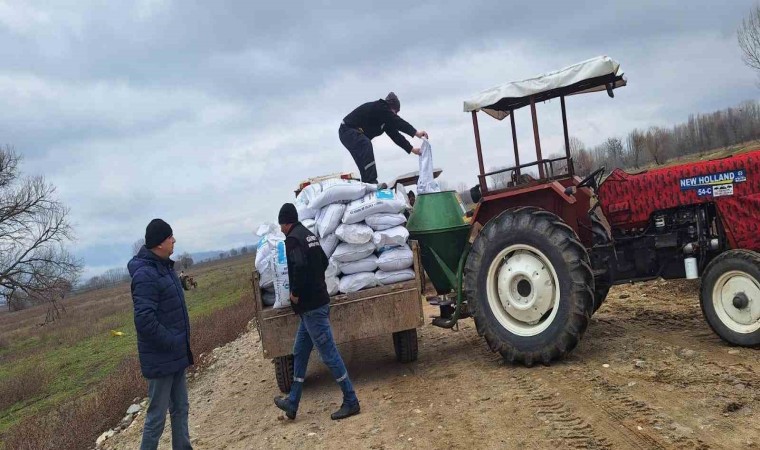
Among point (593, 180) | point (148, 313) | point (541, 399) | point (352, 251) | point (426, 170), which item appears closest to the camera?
point (148, 313)

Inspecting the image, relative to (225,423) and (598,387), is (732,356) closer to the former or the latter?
(598,387)

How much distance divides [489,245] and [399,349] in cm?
178

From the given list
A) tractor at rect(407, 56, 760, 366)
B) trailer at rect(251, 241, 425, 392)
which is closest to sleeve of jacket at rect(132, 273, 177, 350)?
trailer at rect(251, 241, 425, 392)

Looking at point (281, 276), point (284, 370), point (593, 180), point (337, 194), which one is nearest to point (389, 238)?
point (337, 194)

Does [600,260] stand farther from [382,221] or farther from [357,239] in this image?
[357,239]

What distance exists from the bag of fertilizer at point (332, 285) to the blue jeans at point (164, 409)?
1.86m

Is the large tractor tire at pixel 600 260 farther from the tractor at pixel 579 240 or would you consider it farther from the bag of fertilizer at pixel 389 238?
the bag of fertilizer at pixel 389 238

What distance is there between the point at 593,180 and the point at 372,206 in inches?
94.6

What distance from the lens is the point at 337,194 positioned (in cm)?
611

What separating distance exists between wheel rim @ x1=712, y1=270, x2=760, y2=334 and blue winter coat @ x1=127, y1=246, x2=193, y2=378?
4497 mm

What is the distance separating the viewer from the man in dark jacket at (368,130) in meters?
7.13

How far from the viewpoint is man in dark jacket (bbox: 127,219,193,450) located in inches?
160

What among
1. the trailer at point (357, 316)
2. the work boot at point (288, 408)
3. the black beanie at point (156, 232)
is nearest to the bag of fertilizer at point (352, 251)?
the trailer at point (357, 316)

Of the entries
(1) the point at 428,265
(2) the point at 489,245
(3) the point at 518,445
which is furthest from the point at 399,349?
(3) the point at 518,445
